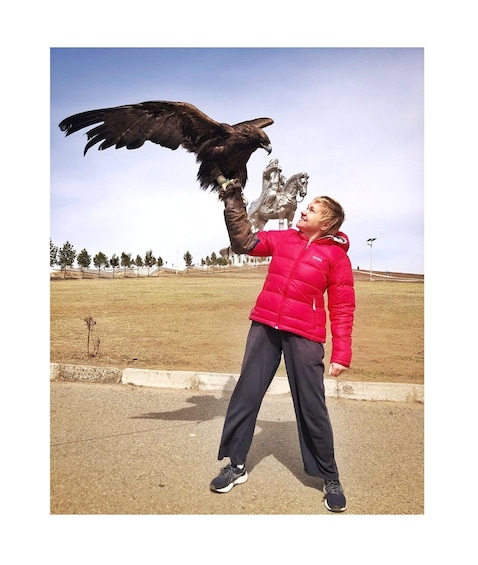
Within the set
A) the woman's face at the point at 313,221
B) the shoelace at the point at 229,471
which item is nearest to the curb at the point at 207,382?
the shoelace at the point at 229,471

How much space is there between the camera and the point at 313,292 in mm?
2094

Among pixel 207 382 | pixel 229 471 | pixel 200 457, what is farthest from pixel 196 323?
pixel 229 471

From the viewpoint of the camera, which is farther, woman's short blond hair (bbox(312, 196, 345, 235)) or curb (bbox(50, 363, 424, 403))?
curb (bbox(50, 363, 424, 403))

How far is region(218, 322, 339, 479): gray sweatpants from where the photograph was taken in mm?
2102

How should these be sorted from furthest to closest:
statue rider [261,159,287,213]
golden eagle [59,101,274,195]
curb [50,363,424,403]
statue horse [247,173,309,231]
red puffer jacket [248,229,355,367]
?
1. curb [50,363,424,403]
2. statue rider [261,159,287,213]
3. statue horse [247,173,309,231]
4. golden eagle [59,101,274,195]
5. red puffer jacket [248,229,355,367]

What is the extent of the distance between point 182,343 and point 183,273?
507 centimetres

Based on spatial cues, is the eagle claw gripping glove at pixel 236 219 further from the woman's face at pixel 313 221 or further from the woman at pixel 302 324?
the woman's face at pixel 313 221

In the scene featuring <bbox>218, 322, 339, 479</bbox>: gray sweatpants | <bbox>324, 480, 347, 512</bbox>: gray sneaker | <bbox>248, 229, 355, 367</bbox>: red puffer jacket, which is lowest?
<bbox>324, 480, 347, 512</bbox>: gray sneaker

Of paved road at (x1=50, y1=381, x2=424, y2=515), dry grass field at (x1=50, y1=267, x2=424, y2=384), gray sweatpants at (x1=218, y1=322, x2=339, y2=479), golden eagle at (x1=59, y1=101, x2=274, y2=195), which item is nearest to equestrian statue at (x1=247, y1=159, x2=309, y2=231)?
golden eagle at (x1=59, y1=101, x2=274, y2=195)

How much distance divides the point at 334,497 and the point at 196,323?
531 centimetres

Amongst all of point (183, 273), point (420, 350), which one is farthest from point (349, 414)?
point (183, 273)

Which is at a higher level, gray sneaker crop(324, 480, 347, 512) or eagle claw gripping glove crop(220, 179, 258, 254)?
eagle claw gripping glove crop(220, 179, 258, 254)

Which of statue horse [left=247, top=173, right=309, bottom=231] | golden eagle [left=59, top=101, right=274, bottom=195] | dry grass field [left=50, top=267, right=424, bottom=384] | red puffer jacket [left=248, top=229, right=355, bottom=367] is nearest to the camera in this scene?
red puffer jacket [left=248, top=229, right=355, bottom=367]

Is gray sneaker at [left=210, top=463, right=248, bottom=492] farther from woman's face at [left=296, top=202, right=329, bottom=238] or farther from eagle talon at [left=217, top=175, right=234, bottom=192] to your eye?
eagle talon at [left=217, top=175, right=234, bottom=192]
